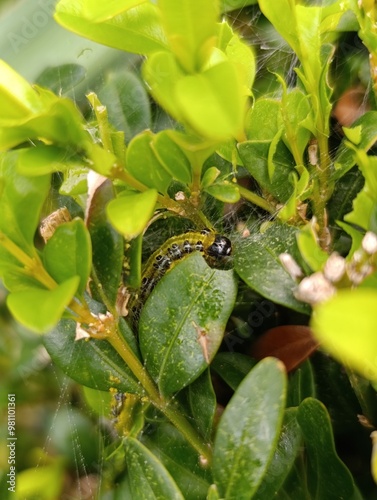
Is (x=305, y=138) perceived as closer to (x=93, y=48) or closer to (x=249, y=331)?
(x=249, y=331)

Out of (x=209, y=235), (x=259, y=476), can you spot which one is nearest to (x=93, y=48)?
(x=209, y=235)

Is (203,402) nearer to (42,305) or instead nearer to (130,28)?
(42,305)

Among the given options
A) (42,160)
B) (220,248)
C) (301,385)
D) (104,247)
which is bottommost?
(301,385)

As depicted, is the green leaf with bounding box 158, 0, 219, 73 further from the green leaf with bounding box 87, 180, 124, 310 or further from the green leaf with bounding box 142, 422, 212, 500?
the green leaf with bounding box 142, 422, 212, 500

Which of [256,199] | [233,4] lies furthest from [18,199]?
[233,4]

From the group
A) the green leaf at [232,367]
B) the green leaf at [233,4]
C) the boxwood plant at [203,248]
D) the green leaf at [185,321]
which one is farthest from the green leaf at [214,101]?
the green leaf at [233,4]

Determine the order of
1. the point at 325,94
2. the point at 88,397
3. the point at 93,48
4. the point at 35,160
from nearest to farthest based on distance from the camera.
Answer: the point at 35,160 → the point at 325,94 → the point at 88,397 → the point at 93,48
